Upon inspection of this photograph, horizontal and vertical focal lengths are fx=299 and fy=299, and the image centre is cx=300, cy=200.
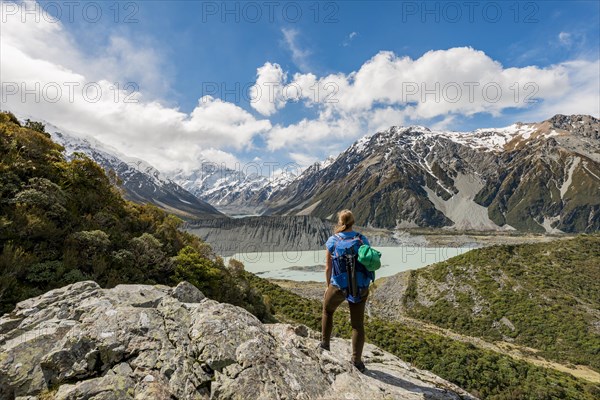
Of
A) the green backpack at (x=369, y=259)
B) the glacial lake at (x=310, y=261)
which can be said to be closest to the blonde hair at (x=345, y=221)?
the green backpack at (x=369, y=259)

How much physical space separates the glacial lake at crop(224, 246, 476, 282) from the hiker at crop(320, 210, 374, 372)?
78743 millimetres

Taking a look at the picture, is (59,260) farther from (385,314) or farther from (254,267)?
(254,267)

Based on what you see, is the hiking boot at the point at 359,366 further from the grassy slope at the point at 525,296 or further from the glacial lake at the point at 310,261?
the glacial lake at the point at 310,261

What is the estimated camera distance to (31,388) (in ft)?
17.8

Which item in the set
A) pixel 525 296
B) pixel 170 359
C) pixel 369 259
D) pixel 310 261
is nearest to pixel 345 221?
pixel 369 259

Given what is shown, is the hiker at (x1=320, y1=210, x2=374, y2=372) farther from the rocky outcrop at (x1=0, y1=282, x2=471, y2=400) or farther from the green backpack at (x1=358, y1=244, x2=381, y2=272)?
the rocky outcrop at (x1=0, y1=282, x2=471, y2=400)

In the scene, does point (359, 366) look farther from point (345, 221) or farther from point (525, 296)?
point (525, 296)

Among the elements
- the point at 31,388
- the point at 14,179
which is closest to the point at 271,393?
the point at 31,388

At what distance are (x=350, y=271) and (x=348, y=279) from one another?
0.59 feet

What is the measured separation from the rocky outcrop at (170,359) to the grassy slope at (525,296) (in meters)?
42.8

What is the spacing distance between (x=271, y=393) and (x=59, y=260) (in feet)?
34.1

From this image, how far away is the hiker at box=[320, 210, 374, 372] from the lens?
648 cm

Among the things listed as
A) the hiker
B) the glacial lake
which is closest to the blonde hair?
the hiker

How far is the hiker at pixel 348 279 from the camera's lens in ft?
21.3
